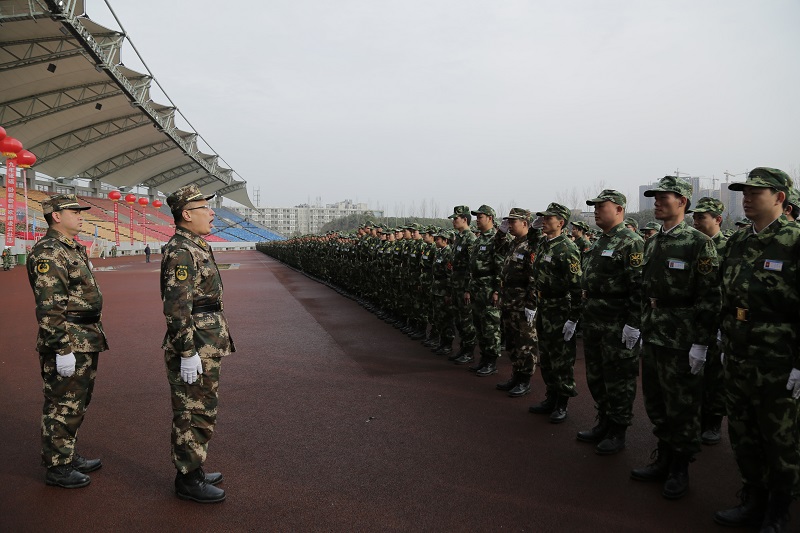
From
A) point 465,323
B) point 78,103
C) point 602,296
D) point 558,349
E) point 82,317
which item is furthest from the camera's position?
point 78,103

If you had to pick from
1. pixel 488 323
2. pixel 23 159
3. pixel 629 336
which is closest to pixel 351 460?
pixel 629 336

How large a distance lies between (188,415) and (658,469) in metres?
2.96

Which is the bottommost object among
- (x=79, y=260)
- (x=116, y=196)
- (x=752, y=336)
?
(x=752, y=336)

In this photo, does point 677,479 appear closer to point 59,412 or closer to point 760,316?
point 760,316

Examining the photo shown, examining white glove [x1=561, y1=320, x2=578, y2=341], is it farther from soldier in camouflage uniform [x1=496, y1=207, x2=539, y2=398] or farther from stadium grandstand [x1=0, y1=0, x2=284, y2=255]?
stadium grandstand [x1=0, y1=0, x2=284, y2=255]

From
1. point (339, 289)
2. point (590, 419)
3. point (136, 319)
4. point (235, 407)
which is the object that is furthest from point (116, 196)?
point (590, 419)

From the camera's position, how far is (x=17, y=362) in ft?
20.4

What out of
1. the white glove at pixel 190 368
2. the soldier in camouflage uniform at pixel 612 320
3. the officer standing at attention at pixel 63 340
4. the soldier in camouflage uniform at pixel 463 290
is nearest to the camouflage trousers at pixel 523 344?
the soldier in camouflage uniform at pixel 612 320

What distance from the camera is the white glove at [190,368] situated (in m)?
2.83

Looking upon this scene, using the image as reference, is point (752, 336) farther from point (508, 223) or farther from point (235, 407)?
point (235, 407)

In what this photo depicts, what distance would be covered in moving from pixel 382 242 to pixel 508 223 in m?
5.31

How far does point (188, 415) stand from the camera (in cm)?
294

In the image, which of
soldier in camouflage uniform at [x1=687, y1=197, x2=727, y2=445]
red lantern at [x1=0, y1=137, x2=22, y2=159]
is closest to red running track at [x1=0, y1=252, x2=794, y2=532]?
soldier in camouflage uniform at [x1=687, y1=197, x2=727, y2=445]

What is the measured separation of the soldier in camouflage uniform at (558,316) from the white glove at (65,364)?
3.49 metres
